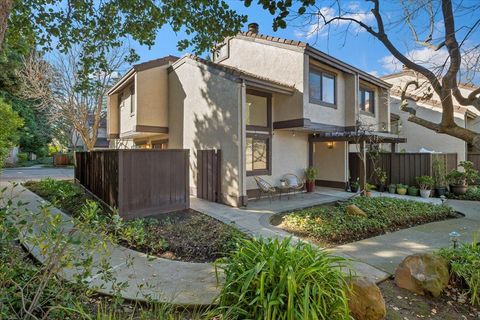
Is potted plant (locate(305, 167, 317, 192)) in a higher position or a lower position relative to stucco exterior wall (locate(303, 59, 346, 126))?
lower

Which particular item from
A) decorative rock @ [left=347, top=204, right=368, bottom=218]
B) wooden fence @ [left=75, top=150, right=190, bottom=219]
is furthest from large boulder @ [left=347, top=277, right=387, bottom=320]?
wooden fence @ [left=75, top=150, right=190, bottom=219]

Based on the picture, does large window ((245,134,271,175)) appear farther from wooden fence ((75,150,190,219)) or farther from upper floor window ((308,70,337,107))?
→ wooden fence ((75,150,190,219))

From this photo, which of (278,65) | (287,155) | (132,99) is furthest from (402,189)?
(132,99)

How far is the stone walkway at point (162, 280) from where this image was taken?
11.0 ft

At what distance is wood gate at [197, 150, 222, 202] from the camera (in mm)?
9836

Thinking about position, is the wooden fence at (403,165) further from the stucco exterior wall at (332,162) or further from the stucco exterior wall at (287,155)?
the stucco exterior wall at (287,155)

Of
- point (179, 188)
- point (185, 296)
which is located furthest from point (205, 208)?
point (185, 296)

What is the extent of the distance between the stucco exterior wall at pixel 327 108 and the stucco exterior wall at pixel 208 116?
306 centimetres

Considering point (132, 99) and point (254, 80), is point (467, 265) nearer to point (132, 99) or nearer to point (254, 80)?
point (254, 80)

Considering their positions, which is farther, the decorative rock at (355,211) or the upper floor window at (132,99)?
the upper floor window at (132,99)

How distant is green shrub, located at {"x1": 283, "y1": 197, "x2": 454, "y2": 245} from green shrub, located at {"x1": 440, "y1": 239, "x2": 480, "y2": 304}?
2073 mm

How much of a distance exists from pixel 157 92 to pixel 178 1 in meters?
7.75

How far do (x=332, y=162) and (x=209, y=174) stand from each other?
6.78 metres

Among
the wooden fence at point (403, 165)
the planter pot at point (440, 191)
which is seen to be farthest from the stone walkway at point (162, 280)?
the planter pot at point (440, 191)
